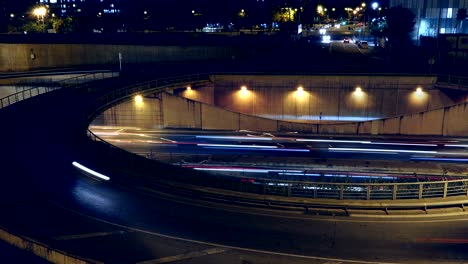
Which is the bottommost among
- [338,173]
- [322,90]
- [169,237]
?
[338,173]

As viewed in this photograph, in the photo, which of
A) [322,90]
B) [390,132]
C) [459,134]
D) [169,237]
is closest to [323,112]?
[322,90]

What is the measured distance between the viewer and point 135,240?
49.0 feet

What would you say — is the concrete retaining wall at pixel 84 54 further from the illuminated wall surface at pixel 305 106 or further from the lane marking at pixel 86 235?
the lane marking at pixel 86 235

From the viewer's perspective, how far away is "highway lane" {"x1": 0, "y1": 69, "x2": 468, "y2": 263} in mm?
14484

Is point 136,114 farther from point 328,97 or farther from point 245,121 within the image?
point 328,97

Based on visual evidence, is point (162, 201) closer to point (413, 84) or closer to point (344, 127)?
point (344, 127)

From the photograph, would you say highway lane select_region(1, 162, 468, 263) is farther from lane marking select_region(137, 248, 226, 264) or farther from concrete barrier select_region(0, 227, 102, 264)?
concrete barrier select_region(0, 227, 102, 264)

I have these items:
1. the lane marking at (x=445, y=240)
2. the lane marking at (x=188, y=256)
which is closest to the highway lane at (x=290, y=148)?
the lane marking at (x=445, y=240)

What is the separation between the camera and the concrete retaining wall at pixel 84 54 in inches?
2290

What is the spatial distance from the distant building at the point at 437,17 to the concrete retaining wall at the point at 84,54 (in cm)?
5002

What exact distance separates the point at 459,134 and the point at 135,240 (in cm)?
3476

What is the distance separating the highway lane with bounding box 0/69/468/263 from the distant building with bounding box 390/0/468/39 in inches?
2976

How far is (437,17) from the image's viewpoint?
85.6m

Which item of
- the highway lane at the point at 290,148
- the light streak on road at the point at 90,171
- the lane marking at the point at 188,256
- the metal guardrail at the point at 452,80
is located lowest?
the highway lane at the point at 290,148
